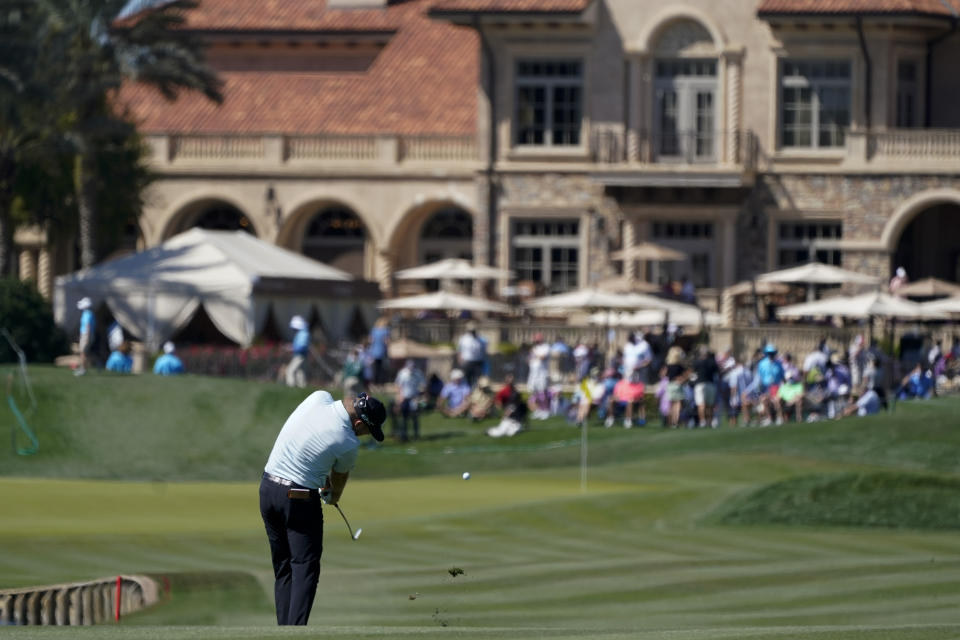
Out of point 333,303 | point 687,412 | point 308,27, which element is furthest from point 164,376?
point 308,27

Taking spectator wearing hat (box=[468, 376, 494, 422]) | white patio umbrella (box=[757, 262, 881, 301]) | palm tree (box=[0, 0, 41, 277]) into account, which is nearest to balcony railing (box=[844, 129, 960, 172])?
white patio umbrella (box=[757, 262, 881, 301])

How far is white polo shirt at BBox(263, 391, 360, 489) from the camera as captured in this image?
40.7 ft

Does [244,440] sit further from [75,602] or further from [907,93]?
[907,93]

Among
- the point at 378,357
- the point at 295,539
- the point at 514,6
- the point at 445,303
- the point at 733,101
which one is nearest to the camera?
the point at 295,539

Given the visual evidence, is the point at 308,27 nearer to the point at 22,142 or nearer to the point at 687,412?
the point at 22,142

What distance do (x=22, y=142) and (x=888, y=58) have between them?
19.3 m

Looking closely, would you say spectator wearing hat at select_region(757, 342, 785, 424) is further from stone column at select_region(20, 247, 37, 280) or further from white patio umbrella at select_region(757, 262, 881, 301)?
stone column at select_region(20, 247, 37, 280)

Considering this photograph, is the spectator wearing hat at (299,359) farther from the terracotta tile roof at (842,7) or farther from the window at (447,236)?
the window at (447,236)

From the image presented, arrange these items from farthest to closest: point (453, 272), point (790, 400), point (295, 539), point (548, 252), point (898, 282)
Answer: point (548, 252) < point (453, 272) < point (898, 282) < point (790, 400) < point (295, 539)

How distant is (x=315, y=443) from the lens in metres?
12.4

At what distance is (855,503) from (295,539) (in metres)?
9.88

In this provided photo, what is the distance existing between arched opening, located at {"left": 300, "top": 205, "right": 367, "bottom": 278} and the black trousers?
4119 centimetres

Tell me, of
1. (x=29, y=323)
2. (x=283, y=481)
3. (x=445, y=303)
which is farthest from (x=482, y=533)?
(x=445, y=303)

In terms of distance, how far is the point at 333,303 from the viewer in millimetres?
45000
